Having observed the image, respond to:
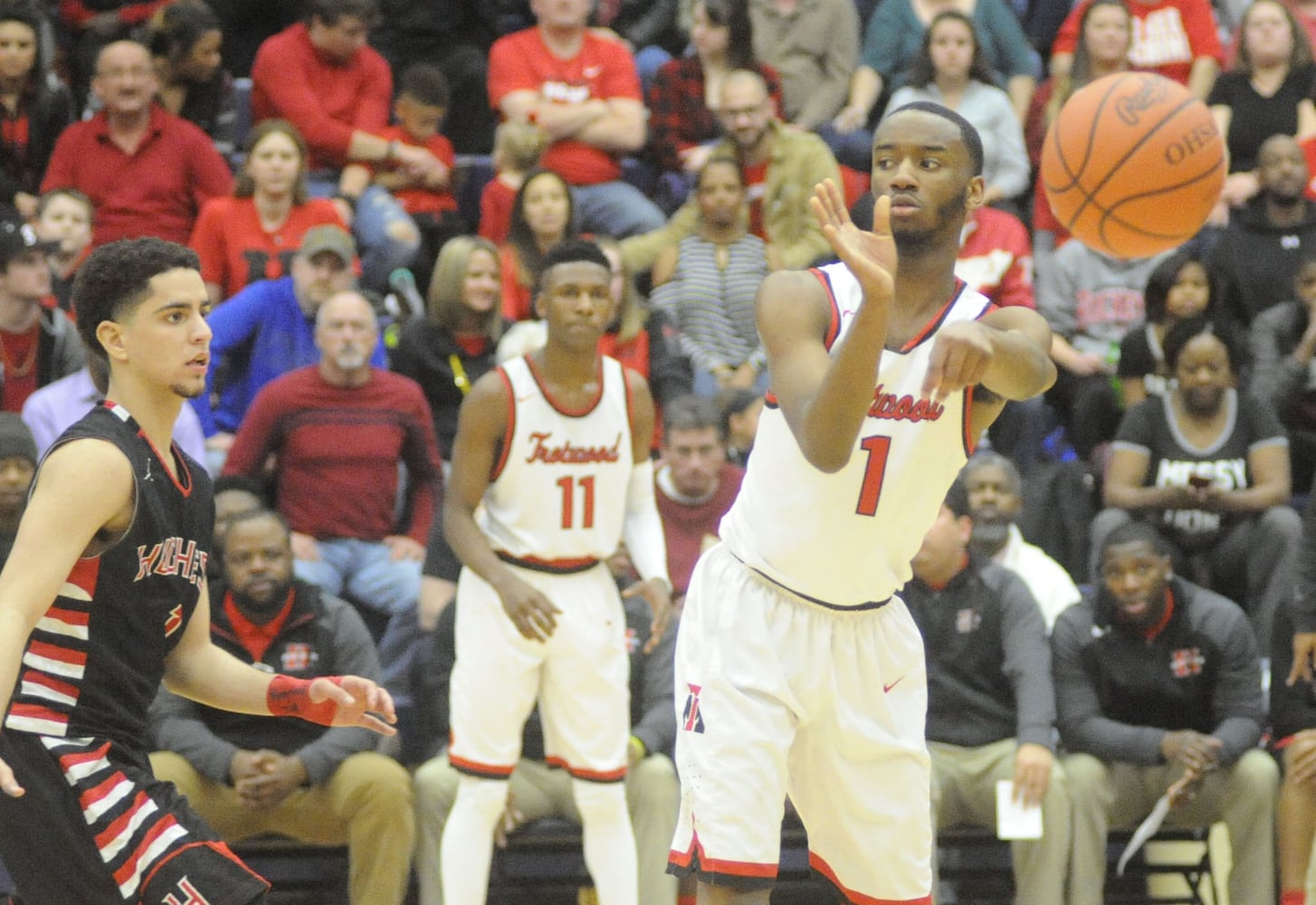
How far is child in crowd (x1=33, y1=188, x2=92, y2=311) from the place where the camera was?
8195mm

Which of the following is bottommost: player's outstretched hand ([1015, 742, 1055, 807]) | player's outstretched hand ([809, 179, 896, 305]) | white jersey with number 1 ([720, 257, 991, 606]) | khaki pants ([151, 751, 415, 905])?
khaki pants ([151, 751, 415, 905])

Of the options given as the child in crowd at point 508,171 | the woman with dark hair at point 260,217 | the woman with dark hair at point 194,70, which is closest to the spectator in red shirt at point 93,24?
the woman with dark hair at point 194,70

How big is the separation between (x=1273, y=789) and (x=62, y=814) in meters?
4.48

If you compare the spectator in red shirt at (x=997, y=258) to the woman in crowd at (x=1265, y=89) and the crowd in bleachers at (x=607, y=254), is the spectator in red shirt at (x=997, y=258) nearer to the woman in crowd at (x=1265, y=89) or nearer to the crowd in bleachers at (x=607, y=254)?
the crowd in bleachers at (x=607, y=254)

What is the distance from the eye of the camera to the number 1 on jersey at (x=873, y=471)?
389 cm

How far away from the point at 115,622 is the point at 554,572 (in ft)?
8.63

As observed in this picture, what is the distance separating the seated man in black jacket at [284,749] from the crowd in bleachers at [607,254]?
21mm

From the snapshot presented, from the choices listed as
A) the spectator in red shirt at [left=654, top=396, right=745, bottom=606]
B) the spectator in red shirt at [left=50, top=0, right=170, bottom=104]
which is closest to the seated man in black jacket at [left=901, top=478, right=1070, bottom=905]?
the spectator in red shirt at [left=654, top=396, right=745, bottom=606]

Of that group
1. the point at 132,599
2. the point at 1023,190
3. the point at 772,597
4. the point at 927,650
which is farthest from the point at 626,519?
the point at 1023,190

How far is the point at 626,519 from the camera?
20.8 feet

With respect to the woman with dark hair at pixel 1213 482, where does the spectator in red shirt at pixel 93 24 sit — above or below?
above

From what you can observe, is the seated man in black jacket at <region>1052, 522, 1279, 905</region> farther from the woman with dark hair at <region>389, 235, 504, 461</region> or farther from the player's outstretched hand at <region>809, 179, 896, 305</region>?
the player's outstretched hand at <region>809, 179, 896, 305</region>

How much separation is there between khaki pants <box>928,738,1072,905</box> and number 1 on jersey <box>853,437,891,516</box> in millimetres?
2562

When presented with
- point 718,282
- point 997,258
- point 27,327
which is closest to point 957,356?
point 718,282
